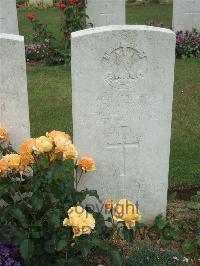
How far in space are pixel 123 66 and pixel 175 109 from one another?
3.76 m

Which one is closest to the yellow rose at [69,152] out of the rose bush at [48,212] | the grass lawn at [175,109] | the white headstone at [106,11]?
the rose bush at [48,212]

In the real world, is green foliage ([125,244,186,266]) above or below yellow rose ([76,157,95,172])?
below

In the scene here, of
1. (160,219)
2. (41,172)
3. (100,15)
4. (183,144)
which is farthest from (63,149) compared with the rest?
(100,15)

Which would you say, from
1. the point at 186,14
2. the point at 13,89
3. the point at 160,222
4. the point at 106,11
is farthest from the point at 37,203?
the point at 186,14

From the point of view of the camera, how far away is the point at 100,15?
10500 millimetres

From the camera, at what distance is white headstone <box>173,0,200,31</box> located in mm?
10961

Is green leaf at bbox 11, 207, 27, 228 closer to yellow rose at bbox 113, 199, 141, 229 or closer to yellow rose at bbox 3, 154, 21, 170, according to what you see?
yellow rose at bbox 3, 154, 21, 170

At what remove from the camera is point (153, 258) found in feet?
12.2

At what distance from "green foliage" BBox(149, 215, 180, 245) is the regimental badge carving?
1.24 m

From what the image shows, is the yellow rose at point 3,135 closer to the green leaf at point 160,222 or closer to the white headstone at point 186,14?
the green leaf at point 160,222

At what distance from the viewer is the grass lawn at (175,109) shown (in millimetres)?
5656

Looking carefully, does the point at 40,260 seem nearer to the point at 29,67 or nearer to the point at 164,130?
the point at 164,130

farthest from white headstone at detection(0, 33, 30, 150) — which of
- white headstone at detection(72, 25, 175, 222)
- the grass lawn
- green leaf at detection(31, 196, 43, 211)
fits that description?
the grass lawn

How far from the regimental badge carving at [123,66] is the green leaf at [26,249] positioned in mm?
1332
